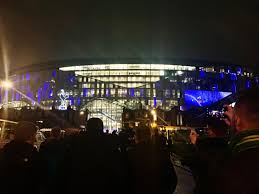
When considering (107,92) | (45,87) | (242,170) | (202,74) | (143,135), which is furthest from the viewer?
(45,87)

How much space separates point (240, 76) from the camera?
346 feet

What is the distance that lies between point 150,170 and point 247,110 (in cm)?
256

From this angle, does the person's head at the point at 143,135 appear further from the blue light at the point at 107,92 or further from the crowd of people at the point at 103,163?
the blue light at the point at 107,92

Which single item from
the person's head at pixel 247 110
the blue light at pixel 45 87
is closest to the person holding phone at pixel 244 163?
the person's head at pixel 247 110

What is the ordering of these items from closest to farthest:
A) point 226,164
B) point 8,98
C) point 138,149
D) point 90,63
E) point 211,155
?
point 226,164, point 211,155, point 138,149, point 90,63, point 8,98

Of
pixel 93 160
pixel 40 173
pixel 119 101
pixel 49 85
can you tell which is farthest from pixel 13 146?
Result: pixel 49 85

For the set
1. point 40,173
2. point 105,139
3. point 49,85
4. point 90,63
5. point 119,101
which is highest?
point 90,63

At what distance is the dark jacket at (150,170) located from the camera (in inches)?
158

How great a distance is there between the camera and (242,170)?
1343mm

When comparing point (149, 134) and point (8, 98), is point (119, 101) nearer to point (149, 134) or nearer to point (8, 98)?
point (8, 98)

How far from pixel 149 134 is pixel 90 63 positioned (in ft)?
329

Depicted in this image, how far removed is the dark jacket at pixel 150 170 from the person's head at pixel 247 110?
2.42 metres

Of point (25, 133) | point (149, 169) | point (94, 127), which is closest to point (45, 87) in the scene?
point (25, 133)

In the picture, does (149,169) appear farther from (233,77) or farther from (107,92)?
(233,77)
